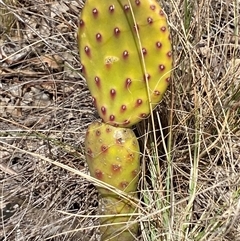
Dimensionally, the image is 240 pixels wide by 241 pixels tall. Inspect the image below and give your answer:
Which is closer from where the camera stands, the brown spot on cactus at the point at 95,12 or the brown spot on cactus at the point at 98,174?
the brown spot on cactus at the point at 95,12

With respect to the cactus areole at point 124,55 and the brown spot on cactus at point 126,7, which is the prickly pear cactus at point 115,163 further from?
the brown spot on cactus at point 126,7

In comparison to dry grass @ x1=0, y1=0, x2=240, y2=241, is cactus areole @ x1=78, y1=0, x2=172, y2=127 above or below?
above

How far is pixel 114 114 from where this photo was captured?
4.66 feet

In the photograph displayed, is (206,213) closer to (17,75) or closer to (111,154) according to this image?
(111,154)

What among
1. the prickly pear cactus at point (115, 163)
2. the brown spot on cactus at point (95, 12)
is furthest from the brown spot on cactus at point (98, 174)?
the brown spot on cactus at point (95, 12)

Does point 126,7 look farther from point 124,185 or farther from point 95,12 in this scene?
point 124,185

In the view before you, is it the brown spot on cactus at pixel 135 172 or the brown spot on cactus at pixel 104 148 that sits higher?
the brown spot on cactus at pixel 104 148

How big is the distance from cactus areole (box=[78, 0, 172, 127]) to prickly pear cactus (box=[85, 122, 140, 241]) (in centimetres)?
3

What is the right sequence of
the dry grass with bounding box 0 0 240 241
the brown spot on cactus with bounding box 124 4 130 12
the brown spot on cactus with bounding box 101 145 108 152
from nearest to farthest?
1. the brown spot on cactus with bounding box 124 4 130 12
2. the brown spot on cactus with bounding box 101 145 108 152
3. the dry grass with bounding box 0 0 240 241

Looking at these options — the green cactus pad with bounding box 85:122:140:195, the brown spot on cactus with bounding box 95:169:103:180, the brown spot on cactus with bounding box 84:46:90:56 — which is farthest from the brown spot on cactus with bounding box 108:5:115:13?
the brown spot on cactus with bounding box 95:169:103:180

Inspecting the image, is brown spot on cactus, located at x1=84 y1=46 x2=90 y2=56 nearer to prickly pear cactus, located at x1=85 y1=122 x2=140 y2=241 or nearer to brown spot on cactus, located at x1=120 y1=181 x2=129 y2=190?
prickly pear cactus, located at x1=85 y1=122 x2=140 y2=241

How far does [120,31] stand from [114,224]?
1.60ft

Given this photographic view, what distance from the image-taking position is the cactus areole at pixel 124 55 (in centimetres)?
134

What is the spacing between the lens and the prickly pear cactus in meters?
1.44
